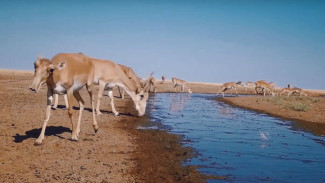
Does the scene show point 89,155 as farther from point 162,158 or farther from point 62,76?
point 62,76

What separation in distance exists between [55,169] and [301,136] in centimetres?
1061

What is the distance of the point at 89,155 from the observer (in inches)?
325

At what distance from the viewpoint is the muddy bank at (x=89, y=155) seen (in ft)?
22.0

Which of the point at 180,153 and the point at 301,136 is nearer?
the point at 180,153

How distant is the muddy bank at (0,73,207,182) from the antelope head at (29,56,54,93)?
1.69 metres

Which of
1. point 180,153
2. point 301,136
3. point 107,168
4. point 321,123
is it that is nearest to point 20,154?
point 107,168

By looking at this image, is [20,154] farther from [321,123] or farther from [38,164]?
[321,123]

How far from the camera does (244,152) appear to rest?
992cm

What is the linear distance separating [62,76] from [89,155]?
2.30 meters

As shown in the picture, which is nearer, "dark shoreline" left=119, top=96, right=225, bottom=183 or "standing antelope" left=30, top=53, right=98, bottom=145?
"dark shoreline" left=119, top=96, right=225, bottom=183

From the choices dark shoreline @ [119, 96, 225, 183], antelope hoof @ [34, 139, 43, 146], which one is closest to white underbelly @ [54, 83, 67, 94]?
antelope hoof @ [34, 139, 43, 146]

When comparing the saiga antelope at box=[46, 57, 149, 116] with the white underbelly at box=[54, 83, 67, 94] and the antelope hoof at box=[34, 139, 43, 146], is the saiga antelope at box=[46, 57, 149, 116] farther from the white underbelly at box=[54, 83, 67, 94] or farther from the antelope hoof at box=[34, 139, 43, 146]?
the antelope hoof at box=[34, 139, 43, 146]

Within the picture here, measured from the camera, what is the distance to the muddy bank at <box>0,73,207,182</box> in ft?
22.0

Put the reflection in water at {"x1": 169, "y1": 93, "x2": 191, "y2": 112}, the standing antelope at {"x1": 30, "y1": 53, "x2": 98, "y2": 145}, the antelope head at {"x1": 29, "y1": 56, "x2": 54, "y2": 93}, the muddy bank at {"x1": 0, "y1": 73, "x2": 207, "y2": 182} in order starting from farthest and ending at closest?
→ the reflection in water at {"x1": 169, "y1": 93, "x2": 191, "y2": 112} < the standing antelope at {"x1": 30, "y1": 53, "x2": 98, "y2": 145} < the antelope head at {"x1": 29, "y1": 56, "x2": 54, "y2": 93} < the muddy bank at {"x1": 0, "y1": 73, "x2": 207, "y2": 182}
